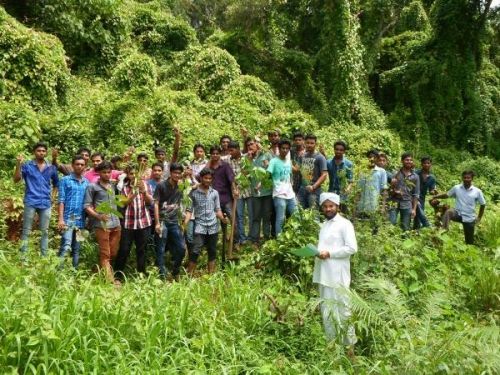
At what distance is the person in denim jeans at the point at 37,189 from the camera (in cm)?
625

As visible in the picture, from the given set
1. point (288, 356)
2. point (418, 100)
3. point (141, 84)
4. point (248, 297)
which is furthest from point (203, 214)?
point (418, 100)

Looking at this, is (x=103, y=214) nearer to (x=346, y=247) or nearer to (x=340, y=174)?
(x=346, y=247)

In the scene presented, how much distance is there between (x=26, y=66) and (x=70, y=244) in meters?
6.86

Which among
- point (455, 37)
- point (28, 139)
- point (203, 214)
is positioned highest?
point (455, 37)

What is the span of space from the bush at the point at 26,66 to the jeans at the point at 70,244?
19.8 feet

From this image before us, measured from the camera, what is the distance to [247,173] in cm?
718

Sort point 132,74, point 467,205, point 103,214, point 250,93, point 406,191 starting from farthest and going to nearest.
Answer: point 250,93
point 132,74
point 467,205
point 406,191
point 103,214

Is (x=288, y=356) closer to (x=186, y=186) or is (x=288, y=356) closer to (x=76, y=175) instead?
Answer: (x=186, y=186)

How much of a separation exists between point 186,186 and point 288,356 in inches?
99.7

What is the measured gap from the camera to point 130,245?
6348 millimetres

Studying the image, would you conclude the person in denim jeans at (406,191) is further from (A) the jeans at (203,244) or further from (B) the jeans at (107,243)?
(B) the jeans at (107,243)

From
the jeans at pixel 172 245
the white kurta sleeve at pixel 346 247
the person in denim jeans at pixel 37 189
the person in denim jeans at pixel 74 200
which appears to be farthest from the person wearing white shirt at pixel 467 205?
the person in denim jeans at pixel 37 189

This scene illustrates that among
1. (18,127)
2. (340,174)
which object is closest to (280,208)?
(340,174)

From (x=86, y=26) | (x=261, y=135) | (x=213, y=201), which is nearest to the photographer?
(x=213, y=201)
